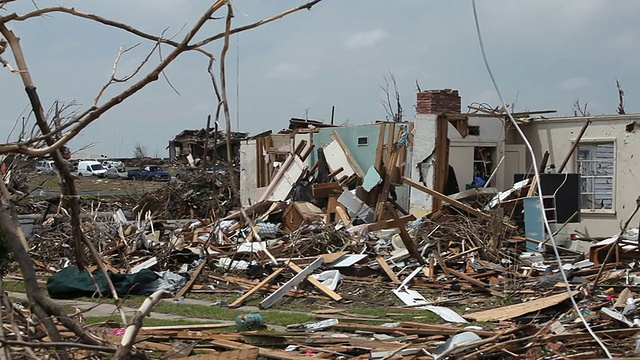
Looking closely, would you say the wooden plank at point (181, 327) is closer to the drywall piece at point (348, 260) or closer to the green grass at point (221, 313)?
the green grass at point (221, 313)

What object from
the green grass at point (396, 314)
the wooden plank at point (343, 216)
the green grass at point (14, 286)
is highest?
the wooden plank at point (343, 216)

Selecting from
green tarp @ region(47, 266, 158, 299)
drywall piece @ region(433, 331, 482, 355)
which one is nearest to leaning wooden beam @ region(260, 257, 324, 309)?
green tarp @ region(47, 266, 158, 299)

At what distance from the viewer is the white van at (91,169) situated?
205ft

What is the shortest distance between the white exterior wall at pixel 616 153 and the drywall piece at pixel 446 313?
730 cm

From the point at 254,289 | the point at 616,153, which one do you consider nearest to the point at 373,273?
the point at 254,289

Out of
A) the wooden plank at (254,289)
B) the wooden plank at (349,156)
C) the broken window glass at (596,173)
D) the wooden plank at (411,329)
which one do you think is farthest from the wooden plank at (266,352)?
the wooden plank at (349,156)

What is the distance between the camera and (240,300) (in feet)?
41.4

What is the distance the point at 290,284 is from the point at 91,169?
5334 cm

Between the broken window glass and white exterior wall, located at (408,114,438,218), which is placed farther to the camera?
white exterior wall, located at (408,114,438,218)

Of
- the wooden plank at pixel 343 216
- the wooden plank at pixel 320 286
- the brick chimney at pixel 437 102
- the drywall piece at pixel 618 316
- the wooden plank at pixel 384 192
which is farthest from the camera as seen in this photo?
the brick chimney at pixel 437 102

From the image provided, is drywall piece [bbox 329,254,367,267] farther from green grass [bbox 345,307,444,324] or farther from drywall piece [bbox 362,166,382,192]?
drywall piece [bbox 362,166,382,192]

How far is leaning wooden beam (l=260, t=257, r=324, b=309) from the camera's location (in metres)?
12.2

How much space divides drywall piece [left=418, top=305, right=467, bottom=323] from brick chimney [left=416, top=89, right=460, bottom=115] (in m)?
8.69

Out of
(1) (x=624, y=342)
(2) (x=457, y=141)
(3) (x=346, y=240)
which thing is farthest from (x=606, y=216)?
(1) (x=624, y=342)
